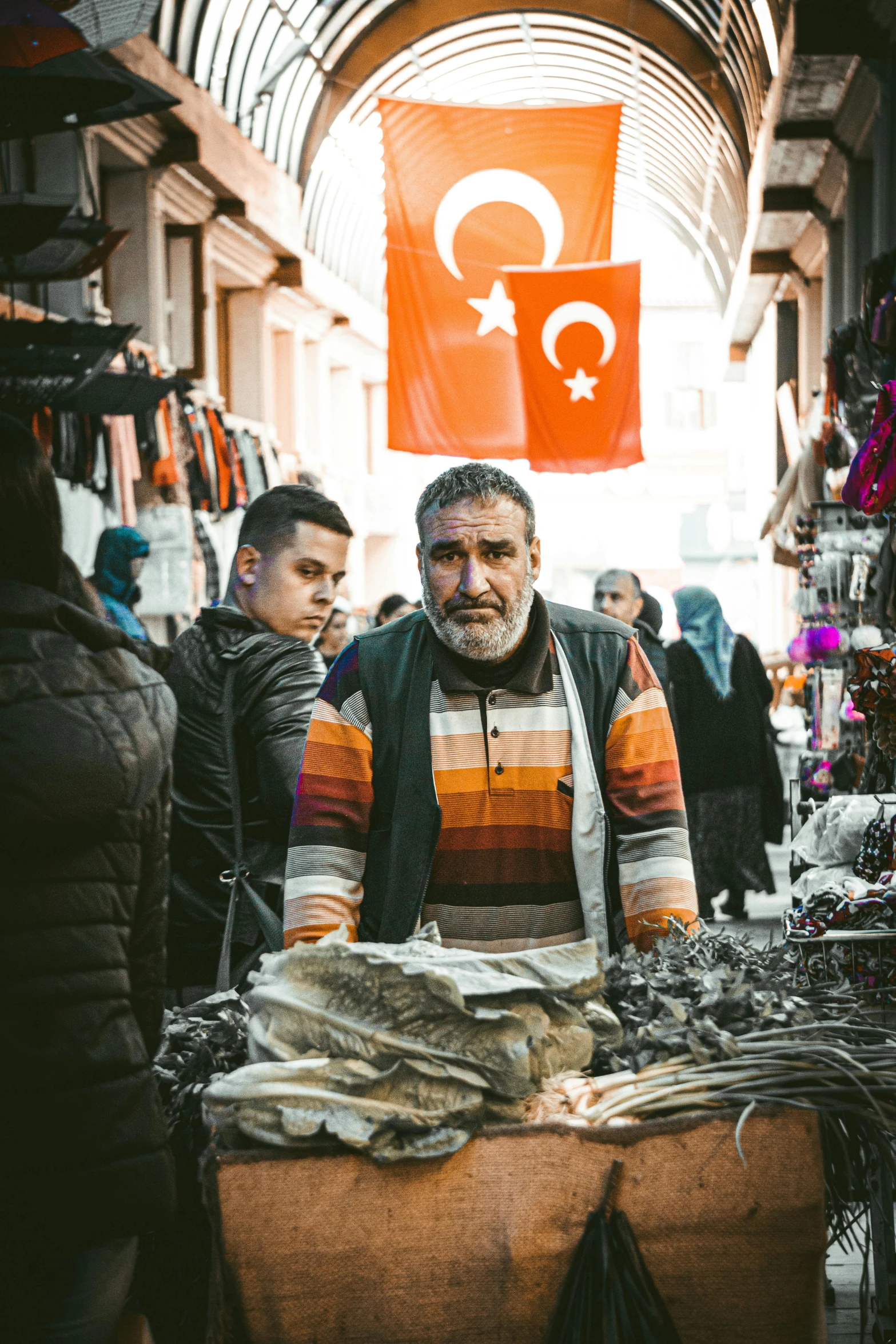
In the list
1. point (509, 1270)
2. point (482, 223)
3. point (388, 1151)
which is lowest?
point (509, 1270)

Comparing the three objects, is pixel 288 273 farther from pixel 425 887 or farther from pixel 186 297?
pixel 425 887

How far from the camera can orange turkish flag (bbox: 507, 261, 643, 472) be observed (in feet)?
28.3

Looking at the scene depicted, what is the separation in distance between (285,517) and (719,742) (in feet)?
16.8

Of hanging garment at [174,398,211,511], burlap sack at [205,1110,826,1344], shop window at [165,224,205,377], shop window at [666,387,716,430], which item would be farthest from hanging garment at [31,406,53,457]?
shop window at [666,387,716,430]

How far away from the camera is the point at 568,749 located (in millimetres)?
3111

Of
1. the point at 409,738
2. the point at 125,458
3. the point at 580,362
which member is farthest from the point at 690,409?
the point at 409,738

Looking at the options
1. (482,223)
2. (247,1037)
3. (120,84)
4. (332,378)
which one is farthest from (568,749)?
(332,378)

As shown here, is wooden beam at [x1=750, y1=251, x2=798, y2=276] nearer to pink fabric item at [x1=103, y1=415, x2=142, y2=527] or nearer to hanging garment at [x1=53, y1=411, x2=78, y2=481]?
pink fabric item at [x1=103, y1=415, x2=142, y2=527]

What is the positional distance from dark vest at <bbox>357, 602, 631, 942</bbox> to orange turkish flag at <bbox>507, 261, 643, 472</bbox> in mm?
5601

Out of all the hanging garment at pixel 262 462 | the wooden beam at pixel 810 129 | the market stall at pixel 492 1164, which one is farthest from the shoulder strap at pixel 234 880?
the hanging garment at pixel 262 462

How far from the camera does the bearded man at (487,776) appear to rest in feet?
10.0

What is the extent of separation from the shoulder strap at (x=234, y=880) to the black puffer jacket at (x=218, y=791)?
0.02 m

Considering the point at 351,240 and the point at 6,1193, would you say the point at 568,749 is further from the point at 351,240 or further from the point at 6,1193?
the point at 351,240

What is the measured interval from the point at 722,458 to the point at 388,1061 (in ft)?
151
